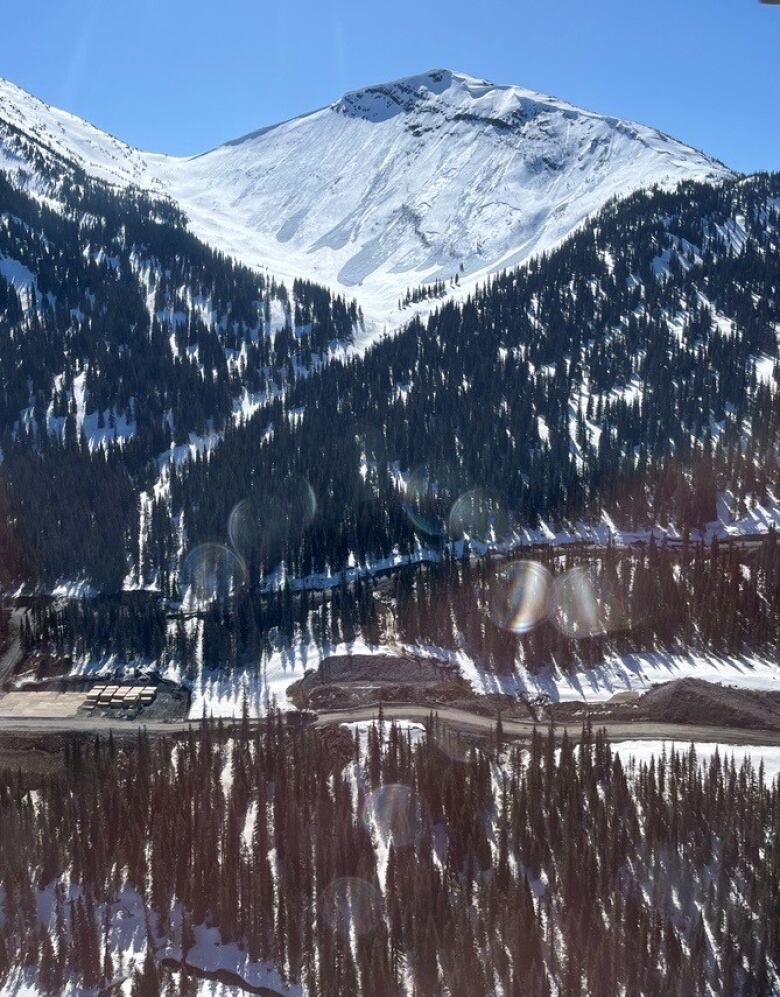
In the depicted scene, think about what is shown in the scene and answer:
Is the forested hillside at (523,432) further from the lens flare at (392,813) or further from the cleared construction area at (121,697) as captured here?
the lens flare at (392,813)

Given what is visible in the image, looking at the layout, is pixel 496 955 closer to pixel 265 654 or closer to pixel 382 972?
pixel 382 972

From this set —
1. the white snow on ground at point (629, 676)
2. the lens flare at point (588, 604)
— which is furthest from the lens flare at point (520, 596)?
the white snow on ground at point (629, 676)

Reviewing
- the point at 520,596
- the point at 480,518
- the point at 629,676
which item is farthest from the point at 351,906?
the point at 480,518

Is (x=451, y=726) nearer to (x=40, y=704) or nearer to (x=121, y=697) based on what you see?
(x=121, y=697)

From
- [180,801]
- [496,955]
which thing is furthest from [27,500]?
[496,955]

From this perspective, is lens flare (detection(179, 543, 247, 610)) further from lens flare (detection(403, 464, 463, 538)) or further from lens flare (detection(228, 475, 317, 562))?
lens flare (detection(403, 464, 463, 538))

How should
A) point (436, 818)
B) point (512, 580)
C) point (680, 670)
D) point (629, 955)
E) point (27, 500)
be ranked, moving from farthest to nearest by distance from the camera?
1. point (27, 500)
2. point (512, 580)
3. point (680, 670)
4. point (436, 818)
5. point (629, 955)

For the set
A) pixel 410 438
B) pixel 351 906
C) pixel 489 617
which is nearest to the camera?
pixel 351 906
